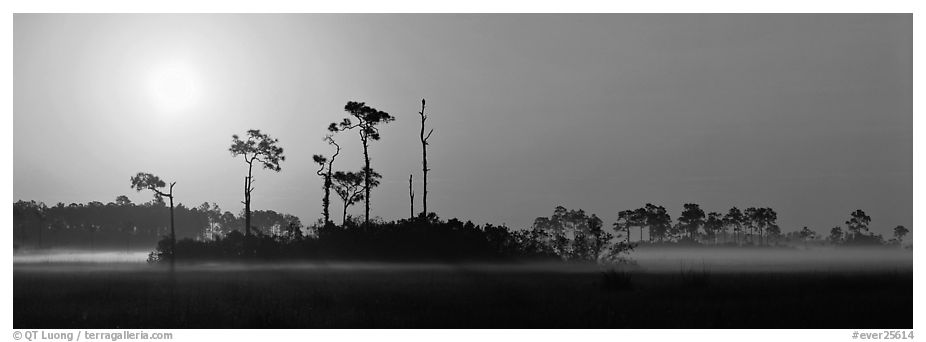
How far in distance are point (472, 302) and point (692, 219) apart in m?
100

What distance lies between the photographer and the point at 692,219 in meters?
118

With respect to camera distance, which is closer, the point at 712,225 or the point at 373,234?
the point at 373,234

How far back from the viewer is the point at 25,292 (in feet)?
86.6

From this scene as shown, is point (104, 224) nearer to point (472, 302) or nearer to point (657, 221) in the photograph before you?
point (657, 221)

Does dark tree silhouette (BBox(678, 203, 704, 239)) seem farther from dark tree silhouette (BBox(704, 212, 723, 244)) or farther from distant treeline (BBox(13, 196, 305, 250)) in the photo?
distant treeline (BBox(13, 196, 305, 250))

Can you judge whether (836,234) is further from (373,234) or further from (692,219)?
(373,234)

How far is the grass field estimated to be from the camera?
65.9ft

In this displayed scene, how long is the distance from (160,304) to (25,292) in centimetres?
596

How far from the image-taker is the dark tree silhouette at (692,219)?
11588cm

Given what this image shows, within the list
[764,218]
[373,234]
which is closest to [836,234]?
[764,218]

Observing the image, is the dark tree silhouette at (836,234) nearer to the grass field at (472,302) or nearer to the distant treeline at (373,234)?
the distant treeline at (373,234)

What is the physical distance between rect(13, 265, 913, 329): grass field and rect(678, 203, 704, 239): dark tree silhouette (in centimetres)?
8513

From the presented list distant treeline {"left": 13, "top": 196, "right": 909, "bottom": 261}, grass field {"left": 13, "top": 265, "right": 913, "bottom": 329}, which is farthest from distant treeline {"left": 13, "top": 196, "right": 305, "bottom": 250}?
grass field {"left": 13, "top": 265, "right": 913, "bottom": 329}
